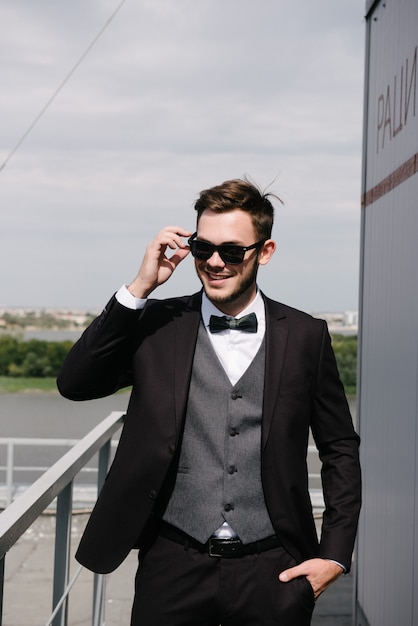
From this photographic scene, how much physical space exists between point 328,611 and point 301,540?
123 inches

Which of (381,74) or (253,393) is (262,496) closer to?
(253,393)

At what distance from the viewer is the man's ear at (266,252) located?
2.10 metres

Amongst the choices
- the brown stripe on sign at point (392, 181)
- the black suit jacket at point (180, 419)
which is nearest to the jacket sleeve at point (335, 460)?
the black suit jacket at point (180, 419)

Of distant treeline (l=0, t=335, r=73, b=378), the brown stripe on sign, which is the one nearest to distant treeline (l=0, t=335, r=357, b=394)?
distant treeline (l=0, t=335, r=73, b=378)

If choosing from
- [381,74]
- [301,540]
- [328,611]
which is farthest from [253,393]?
[328,611]

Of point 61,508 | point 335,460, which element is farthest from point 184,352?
point 61,508

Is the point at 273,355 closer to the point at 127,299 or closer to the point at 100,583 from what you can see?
the point at 127,299

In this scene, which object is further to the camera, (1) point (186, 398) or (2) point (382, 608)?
(2) point (382, 608)

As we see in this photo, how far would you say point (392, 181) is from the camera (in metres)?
3.48

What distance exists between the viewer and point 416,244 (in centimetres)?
302

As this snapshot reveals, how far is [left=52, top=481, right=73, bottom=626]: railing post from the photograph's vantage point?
8.28 ft

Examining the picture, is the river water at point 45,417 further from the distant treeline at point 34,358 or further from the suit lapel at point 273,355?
the suit lapel at point 273,355

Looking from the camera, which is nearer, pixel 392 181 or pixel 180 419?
pixel 180 419

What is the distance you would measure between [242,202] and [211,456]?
622 mm
